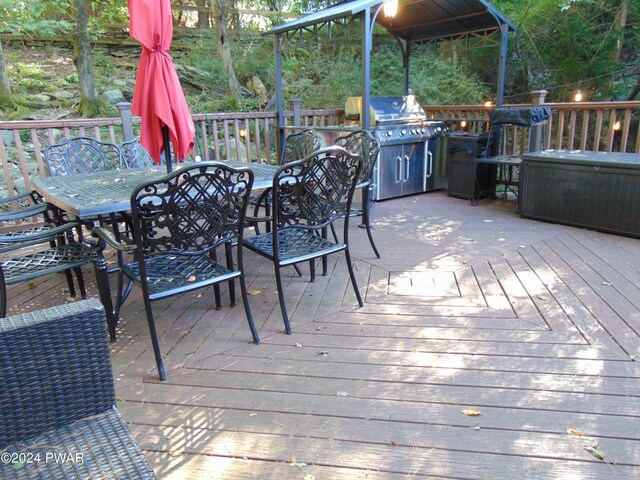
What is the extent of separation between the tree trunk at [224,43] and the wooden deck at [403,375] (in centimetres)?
865

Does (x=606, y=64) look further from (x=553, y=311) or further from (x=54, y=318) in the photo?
(x=54, y=318)

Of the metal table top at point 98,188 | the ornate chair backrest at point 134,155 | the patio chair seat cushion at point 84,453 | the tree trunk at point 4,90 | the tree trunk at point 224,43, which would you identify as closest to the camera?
the patio chair seat cushion at point 84,453

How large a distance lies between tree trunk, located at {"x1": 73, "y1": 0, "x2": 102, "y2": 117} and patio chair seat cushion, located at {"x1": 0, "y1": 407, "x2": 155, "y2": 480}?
9376 mm

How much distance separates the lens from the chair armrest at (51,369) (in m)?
1.13

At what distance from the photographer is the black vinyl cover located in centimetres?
487

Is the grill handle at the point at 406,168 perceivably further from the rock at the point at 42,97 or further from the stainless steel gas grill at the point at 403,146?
the rock at the point at 42,97

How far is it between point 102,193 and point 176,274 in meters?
0.71

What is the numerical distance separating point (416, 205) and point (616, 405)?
147 inches

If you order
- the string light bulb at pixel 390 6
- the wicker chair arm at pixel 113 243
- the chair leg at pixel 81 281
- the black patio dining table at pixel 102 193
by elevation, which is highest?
the string light bulb at pixel 390 6


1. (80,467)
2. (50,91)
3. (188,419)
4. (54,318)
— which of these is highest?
(50,91)

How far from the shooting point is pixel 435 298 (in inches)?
114

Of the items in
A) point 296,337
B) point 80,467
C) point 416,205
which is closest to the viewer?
point 80,467

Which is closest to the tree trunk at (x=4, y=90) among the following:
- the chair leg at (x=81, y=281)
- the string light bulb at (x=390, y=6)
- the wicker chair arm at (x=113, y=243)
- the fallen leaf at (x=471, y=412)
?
the string light bulb at (x=390, y=6)

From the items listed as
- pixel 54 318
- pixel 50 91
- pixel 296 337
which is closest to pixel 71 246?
pixel 296 337
